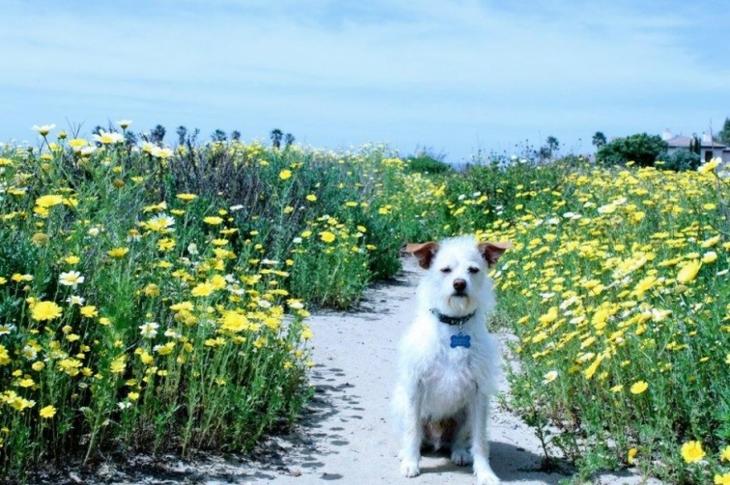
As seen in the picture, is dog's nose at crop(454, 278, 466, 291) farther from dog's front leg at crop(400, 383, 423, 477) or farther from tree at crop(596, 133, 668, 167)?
tree at crop(596, 133, 668, 167)

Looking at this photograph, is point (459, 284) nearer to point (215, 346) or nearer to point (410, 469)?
point (410, 469)

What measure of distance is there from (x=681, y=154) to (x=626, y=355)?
1205 inches

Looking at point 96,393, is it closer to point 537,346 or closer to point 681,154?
point 537,346

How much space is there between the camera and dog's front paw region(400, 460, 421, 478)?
180 inches

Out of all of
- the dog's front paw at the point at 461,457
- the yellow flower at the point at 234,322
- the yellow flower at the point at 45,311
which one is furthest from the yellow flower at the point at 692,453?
the yellow flower at the point at 45,311

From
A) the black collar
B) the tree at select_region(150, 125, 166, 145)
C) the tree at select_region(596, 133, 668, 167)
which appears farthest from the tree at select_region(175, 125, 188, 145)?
the tree at select_region(596, 133, 668, 167)

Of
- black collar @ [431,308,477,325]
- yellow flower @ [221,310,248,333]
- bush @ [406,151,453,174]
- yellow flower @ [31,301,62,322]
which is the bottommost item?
yellow flower @ [221,310,248,333]

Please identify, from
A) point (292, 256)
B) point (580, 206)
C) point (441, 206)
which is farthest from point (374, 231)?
point (441, 206)

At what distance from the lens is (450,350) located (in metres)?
4.51

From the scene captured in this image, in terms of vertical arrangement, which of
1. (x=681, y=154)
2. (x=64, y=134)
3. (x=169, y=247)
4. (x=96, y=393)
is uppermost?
(x=681, y=154)

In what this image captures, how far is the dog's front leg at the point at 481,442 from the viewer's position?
14.6 ft

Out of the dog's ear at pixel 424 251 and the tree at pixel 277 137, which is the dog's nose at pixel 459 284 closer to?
the dog's ear at pixel 424 251

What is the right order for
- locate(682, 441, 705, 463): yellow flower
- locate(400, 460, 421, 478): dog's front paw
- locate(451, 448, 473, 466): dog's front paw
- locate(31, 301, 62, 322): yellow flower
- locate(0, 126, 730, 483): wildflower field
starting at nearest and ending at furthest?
locate(682, 441, 705, 463): yellow flower < locate(31, 301, 62, 322): yellow flower < locate(0, 126, 730, 483): wildflower field < locate(400, 460, 421, 478): dog's front paw < locate(451, 448, 473, 466): dog's front paw

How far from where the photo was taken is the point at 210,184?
9.20 m
